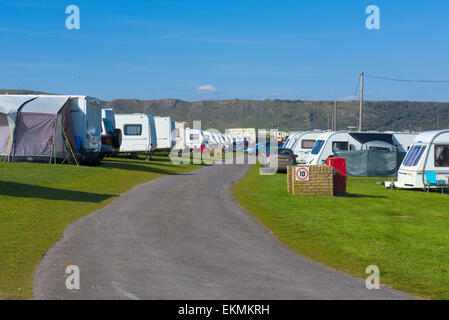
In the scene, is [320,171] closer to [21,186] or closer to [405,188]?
[405,188]

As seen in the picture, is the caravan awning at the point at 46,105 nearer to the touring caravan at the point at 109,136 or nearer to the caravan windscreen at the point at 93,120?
the caravan windscreen at the point at 93,120

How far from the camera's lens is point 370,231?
43.2ft

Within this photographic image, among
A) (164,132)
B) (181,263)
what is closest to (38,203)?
(181,263)

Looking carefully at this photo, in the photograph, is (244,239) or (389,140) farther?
(389,140)

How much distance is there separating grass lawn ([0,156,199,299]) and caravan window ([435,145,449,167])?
1352 centimetres

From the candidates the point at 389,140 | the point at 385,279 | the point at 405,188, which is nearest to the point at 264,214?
the point at 385,279

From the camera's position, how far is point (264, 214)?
15766 millimetres

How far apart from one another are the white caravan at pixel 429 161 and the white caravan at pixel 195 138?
41467 millimetres

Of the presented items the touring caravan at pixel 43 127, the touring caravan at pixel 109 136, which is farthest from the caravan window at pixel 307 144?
the touring caravan at pixel 43 127

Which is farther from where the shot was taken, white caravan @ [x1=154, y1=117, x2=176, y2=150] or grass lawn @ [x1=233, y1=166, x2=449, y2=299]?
white caravan @ [x1=154, y1=117, x2=176, y2=150]

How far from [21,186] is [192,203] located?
665 centimetres

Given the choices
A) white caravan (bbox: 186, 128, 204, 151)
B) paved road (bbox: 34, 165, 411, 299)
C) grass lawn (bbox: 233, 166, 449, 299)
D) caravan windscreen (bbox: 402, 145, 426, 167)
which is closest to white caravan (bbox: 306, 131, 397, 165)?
caravan windscreen (bbox: 402, 145, 426, 167)

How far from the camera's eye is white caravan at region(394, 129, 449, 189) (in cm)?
2373

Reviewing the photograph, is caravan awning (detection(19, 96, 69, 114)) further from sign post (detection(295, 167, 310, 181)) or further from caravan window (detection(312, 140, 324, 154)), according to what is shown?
caravan window (detection(312, 140, 324, 154))
